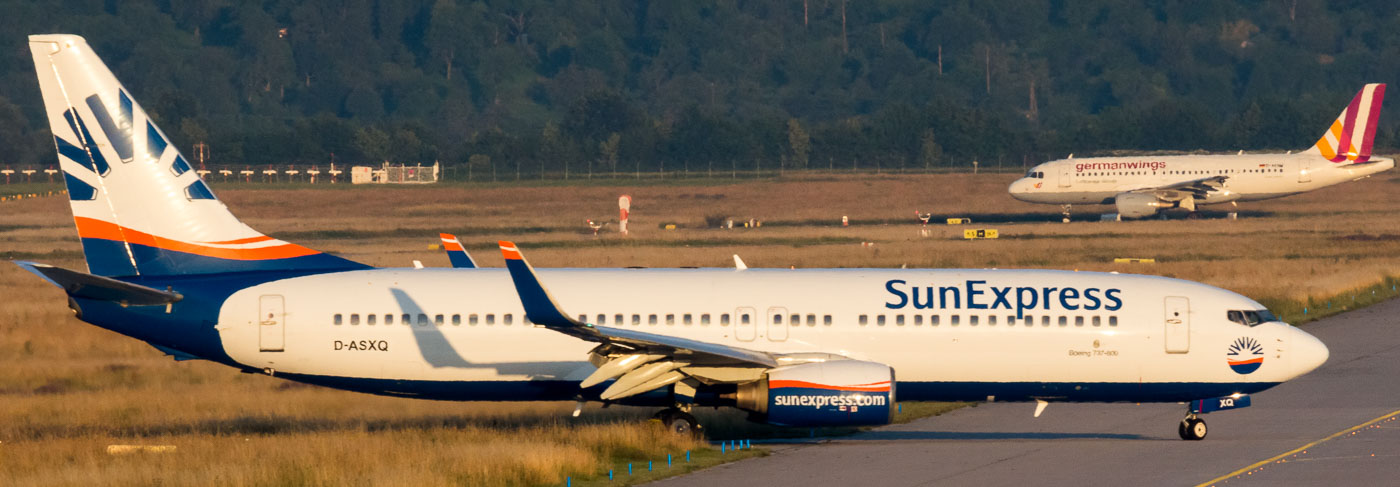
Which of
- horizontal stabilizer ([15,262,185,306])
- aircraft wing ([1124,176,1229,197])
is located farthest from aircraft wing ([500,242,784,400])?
aircraft wing ([1124,176,1229,197])

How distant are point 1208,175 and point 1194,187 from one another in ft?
5.35

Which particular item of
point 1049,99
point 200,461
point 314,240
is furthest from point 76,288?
point 1049,99

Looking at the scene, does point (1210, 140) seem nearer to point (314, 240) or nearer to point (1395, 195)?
point (1395, 195)

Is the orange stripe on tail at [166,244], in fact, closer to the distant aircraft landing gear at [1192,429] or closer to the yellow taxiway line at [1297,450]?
the distant aircraft landing gear at [1192,429]

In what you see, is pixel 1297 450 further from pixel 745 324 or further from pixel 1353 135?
pixel 1353 135

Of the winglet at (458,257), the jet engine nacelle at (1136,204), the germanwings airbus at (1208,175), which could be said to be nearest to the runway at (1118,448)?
the winglet at (458,257)

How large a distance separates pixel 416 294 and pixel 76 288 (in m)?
5.41

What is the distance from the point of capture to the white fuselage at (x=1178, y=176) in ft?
307

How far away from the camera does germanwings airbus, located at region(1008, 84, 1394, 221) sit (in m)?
93.0

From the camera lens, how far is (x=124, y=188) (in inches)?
1127

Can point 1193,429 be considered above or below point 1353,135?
below

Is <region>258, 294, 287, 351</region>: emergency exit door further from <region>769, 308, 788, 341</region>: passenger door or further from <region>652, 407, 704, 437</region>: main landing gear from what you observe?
<region>769, 308, 788, 341</region>: passenger door

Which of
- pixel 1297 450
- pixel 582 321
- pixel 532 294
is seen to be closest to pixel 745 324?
pixel 582 321

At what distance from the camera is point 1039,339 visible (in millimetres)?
28391
